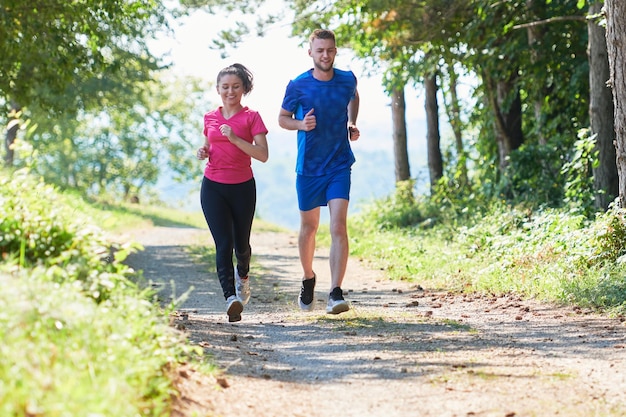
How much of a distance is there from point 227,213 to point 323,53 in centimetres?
159

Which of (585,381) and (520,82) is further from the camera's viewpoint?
(520,82)

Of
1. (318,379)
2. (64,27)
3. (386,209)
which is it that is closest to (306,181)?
(318,379)

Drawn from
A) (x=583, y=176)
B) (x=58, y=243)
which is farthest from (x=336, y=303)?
(x=583, y=176)

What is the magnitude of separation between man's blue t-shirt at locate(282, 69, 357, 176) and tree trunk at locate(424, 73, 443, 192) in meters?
15.6

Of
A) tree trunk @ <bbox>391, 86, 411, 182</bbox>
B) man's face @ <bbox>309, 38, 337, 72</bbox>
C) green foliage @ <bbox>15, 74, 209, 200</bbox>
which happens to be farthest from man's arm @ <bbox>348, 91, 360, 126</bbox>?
green foliage @ <bbox>15, 74, 209, 200</bbox>

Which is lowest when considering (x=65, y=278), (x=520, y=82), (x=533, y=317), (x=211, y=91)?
Answer: (x=533, y=317)

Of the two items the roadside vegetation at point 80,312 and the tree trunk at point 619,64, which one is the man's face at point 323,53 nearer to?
the roadside vegetation at point 80,312

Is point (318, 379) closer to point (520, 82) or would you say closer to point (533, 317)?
point (533, 317)

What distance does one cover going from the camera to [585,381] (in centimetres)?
583

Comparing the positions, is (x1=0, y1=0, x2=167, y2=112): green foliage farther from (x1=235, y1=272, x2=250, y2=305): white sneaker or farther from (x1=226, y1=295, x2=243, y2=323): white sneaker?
(x1=226, y1=295, x2=243, y2=323): white sneaker

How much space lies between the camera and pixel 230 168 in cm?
827

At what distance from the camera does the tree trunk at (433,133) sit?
24.1 meters

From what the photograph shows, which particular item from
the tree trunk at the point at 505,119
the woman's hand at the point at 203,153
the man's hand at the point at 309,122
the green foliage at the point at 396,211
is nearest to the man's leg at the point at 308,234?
the man's hand at the point at 309,122

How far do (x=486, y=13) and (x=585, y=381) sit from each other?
12.9 meters
